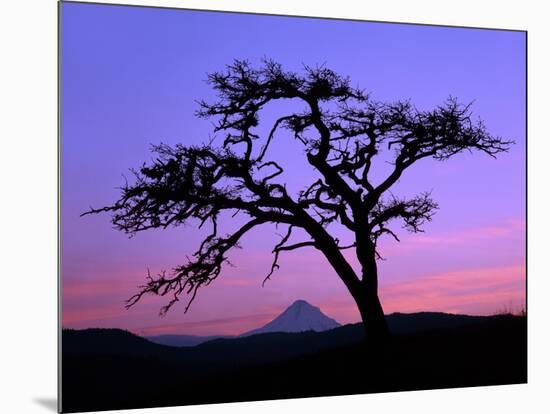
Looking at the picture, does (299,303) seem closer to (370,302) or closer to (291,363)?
(291,363)

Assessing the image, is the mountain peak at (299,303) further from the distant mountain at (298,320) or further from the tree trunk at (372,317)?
the tree trunk at (372,317)

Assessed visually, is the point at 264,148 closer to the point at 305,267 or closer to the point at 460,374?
the point at 305,267

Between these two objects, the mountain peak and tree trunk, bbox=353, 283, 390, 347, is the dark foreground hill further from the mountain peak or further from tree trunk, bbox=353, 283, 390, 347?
the mountain peak

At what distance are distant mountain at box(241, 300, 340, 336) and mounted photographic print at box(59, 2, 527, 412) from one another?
0.7 inches

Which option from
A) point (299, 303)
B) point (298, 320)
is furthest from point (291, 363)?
point (299, 303)

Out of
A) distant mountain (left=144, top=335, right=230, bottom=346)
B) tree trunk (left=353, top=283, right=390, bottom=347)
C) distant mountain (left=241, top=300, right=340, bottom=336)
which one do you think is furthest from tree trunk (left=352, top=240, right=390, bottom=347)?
distant mountain (left=144, top=335, right=230, bottom=346)

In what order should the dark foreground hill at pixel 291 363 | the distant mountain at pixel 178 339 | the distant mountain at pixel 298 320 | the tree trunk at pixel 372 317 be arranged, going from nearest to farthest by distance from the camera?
1. the dark foreground hill at pixel 291 363
2. the distant mountain at pixel 178 339
3. the distant mountain at pixel 298 320
4. the tree trunk at pixel 372 317

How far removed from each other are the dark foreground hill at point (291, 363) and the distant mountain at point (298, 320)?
5 centimetres

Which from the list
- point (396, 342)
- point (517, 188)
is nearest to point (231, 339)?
point (396, 342)

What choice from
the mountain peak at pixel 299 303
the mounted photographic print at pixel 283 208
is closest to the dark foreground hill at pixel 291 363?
the mounted photographic print at pixel 283 208

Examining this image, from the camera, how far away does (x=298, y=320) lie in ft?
30.0

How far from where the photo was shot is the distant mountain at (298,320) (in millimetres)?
9078

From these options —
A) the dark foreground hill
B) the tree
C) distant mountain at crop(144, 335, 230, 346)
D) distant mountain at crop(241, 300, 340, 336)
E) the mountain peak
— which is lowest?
the dark foreground hill

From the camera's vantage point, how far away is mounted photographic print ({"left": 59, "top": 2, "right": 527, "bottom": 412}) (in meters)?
8.55
